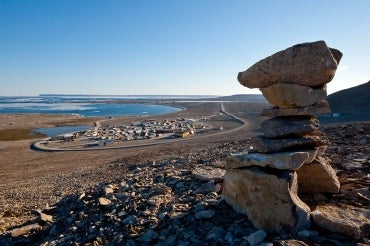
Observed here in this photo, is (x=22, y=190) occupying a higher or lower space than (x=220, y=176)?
lower

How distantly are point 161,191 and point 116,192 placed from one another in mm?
2355

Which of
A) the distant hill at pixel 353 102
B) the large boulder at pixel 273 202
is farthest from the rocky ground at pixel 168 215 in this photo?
the distant hill at pixel 353 102

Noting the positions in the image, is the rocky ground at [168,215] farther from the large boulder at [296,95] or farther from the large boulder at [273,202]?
the large boulder at [296,95]

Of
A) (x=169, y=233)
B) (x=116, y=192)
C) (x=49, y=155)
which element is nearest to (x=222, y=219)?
(x=169, y=233)

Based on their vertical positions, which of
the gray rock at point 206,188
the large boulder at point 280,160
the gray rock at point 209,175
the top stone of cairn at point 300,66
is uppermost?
the top stone of cairn at point 300,66

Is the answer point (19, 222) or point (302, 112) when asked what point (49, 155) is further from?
point (302, 112)

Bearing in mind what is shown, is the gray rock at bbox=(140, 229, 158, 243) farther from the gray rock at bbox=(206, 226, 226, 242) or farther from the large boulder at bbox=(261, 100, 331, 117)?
the large boulder at bbox=(261, 100, 331, 117)

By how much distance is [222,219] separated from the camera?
10.1m

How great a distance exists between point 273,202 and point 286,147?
1.77 metres

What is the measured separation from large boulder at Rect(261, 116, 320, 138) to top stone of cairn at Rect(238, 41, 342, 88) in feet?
3.40

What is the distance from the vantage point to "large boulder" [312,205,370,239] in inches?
327

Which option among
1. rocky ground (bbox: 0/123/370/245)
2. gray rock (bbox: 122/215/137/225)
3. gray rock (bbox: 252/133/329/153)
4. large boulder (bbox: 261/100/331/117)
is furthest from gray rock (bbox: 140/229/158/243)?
large boulder (bbox: 261/100/331/117)

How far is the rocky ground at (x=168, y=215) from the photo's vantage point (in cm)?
931

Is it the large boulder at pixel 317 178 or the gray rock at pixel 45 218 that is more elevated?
the large boulder at pixel 317 178
